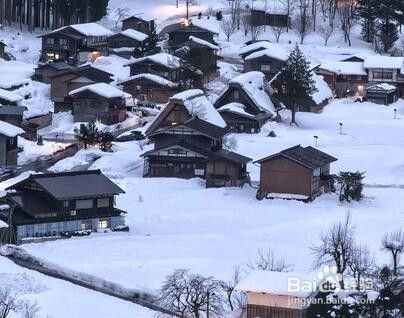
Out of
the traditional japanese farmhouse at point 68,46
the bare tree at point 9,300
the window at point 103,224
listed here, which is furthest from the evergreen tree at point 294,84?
the bare tree at point 9,300

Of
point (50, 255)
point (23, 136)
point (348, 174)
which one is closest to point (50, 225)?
point (50, 255)

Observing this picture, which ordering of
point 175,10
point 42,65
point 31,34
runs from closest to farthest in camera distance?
point 42,65 → point 31,34 → point 175,10

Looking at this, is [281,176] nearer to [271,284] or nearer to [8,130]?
[8,130]

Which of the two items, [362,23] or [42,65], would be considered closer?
[42,65]

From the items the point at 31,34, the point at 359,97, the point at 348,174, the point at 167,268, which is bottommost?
the point at 167,268

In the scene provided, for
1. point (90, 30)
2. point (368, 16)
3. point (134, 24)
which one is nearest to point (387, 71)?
point (368, 16)

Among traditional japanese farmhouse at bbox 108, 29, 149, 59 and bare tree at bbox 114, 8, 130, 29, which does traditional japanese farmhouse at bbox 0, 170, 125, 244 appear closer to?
traditional japanese farmhouse at bbox 108, 29, 149, 59

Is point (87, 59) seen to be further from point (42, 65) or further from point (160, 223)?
point (160, 223)
